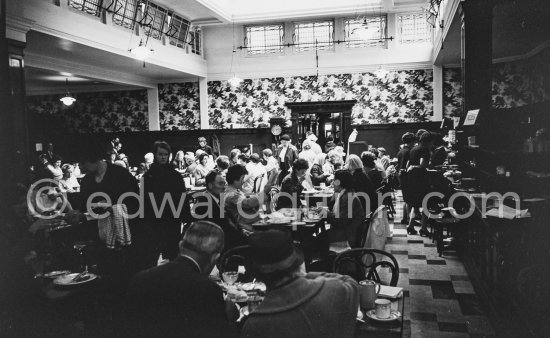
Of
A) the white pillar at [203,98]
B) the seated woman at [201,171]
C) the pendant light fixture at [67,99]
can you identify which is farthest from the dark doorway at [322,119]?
the pendant light fixture at [67,99]

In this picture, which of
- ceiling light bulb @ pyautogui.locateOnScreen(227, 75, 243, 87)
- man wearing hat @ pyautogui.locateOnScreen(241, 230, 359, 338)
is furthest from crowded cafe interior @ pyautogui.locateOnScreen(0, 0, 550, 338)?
ceiling light bulb @ pyautogui.locateOnScreen(227, 75, 243, 87)

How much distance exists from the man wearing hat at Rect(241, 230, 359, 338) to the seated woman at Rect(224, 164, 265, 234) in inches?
113

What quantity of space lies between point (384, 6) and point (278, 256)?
1213cm

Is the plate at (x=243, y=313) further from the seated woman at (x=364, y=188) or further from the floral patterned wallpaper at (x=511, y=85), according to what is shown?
the floral patterned wallpaper at (x=511, y=85)

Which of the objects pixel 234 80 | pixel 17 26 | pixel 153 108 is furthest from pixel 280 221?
pixel 153 108

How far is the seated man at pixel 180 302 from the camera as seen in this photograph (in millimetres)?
1993

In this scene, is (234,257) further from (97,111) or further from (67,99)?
(97,111)

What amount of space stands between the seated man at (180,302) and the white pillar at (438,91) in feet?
40.9

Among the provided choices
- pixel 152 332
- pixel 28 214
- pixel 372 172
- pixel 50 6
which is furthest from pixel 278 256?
pixel 50 6

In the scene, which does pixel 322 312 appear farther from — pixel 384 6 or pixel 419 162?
pixel 384 6

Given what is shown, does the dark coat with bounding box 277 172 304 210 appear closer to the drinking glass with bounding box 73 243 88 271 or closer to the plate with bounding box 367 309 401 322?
the drinking glass with bounding box 73 243 88 271

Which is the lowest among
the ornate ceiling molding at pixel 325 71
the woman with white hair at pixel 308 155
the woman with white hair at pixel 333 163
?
the woman with white hair at pixel 333 163

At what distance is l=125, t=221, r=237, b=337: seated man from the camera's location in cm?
199

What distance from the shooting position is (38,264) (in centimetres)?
589
